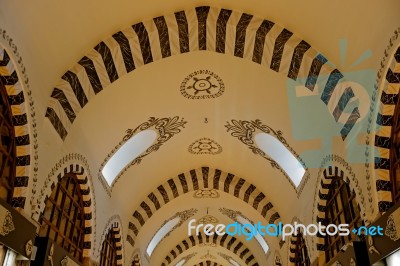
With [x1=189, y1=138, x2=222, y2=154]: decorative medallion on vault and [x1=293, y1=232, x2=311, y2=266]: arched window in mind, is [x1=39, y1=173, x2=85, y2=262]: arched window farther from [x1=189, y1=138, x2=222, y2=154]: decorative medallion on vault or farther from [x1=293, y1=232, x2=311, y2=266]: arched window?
[x1=293, y1=232, x2=311, y2=266]: arched window

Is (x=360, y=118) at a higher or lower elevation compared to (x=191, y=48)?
lower

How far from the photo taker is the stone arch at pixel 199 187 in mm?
8031

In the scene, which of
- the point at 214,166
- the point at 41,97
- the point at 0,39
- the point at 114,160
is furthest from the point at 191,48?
the point at 214,166

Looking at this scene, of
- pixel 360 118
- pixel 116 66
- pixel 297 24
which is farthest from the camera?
pixel 116 66

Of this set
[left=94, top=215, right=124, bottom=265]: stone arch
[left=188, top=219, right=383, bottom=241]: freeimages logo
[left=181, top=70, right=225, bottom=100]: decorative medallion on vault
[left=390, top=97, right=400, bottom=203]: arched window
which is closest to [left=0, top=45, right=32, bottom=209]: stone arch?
[left=181, top=70, right=225, bottom=100]: decorative medallion on vault

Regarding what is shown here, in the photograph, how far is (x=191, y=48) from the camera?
4676mm

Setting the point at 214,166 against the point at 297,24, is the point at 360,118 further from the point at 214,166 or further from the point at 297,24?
the point at 214,166

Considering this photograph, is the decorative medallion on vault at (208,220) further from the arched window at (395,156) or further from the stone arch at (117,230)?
the arched window at (395,156)

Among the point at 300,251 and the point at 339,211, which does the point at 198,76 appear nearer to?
the point at 339,211

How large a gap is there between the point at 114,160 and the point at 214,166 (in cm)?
245

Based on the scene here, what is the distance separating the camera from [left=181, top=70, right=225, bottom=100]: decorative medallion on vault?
5.33 m

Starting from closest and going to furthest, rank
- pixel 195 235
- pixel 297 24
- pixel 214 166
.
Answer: pixel 297 24 → pixel 214 166 → pixel 195 235

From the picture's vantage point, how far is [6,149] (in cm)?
362

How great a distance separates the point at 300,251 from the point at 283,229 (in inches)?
29.2
